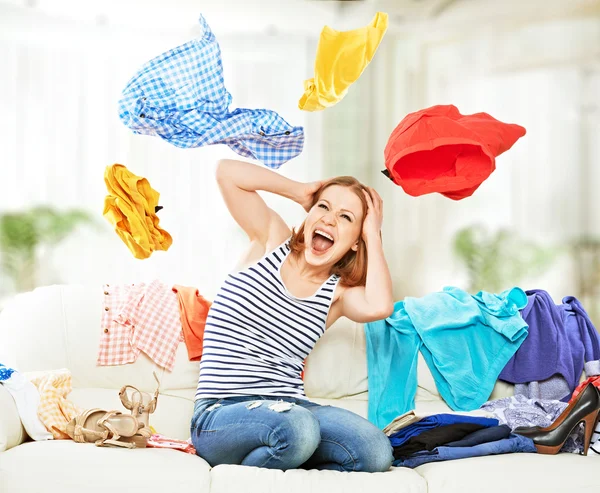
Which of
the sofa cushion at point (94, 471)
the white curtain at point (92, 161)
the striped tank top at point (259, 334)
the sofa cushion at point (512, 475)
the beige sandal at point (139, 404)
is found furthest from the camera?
the white curtain at point (92, 161)

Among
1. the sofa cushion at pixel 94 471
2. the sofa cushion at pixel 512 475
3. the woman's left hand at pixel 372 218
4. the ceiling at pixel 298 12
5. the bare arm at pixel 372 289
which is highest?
the ceiling at pixel 298 12

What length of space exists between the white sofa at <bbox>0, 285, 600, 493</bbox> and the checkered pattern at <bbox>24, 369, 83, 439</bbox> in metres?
0.08

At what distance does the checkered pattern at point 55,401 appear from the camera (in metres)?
2.02

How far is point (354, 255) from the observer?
2352mm

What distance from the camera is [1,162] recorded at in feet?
15.8

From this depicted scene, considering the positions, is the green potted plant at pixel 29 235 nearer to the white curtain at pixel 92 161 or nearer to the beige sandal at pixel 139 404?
the white curtain at pixel 92 161

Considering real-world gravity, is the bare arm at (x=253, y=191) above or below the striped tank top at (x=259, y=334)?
above

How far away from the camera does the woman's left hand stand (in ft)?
Result: 7.48

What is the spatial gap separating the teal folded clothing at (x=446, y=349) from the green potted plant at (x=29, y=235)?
9.74ft

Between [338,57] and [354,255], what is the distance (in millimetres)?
623

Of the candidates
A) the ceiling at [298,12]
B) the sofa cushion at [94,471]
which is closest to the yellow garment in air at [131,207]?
the sofa cushion at [94,471]

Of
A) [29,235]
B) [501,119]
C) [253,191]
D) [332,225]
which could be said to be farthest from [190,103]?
[501,119]

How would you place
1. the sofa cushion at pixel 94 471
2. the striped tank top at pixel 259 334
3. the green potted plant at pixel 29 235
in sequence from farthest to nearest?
the green potted plant at pixel 29 235 → the striped tank top at pixel 259 334 → the sofa cushion at pixel 94 471

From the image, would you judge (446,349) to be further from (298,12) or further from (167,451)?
(298,12)
